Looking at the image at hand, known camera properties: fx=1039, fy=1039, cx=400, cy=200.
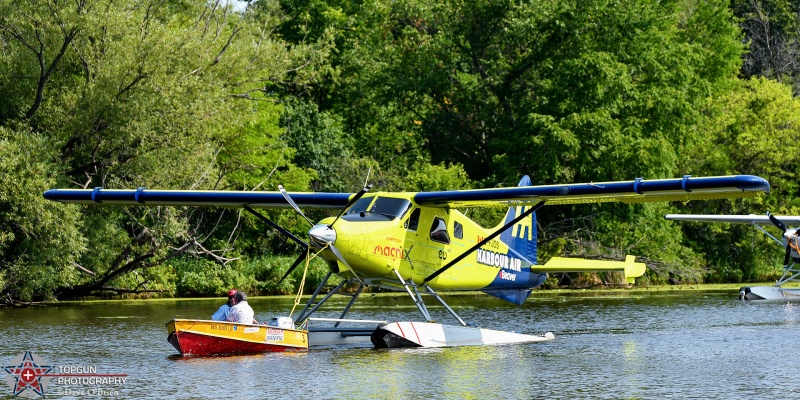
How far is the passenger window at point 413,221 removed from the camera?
17344mm

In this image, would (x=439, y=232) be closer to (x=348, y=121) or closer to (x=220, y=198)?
(x=220, y=198)

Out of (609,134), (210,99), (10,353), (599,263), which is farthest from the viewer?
(609,134)

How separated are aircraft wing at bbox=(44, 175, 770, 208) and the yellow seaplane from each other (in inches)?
0.7

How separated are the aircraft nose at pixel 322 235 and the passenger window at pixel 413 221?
81.6 inches

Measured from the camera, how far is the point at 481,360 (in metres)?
15.7

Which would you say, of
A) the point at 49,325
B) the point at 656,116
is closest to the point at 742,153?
the point at 656,116

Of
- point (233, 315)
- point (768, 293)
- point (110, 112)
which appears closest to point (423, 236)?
point (233, 315)

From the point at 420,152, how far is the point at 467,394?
30419 mm

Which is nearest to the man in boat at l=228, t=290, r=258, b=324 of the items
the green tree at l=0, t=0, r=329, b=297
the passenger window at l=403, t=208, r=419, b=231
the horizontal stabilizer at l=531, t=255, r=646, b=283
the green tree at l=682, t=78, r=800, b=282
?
the passenger window at l=403, t=208, r=419, b=231

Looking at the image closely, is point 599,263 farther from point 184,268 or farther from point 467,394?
point 184,268

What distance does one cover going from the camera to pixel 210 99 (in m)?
29.0

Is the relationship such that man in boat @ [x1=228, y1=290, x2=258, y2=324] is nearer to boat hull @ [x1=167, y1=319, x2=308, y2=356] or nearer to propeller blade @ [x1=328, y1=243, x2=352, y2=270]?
boat hull @ [x1=167, y1=319, x2=308, y2=356]
